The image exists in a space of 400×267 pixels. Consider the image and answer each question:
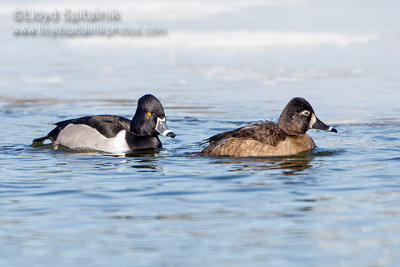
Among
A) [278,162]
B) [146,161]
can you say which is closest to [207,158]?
[146,161]

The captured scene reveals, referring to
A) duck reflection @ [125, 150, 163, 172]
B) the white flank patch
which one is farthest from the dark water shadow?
the white flank patch

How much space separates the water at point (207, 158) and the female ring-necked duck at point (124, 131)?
37 cm

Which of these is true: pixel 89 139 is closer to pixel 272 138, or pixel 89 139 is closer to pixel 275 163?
pixel 272 138

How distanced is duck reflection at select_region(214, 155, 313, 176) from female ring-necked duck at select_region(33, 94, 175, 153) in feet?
5.74

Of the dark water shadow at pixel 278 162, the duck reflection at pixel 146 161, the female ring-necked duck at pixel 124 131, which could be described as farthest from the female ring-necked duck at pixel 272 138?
the female ring-necked duck at pixel 124 131

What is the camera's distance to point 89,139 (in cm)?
1108

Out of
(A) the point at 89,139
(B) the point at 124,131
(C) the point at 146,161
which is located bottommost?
(C) the point at 146,161

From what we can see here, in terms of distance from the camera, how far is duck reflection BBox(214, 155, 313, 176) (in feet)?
28.6

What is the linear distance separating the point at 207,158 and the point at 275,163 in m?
0.88

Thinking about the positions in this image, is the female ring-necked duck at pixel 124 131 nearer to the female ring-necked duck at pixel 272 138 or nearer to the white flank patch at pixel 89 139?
the white flank patch at pixel 89 139

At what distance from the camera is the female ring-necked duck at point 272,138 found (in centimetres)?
955

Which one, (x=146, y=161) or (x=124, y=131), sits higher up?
(x=124, y=131)

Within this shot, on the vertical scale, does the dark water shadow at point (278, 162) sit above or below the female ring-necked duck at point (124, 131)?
below

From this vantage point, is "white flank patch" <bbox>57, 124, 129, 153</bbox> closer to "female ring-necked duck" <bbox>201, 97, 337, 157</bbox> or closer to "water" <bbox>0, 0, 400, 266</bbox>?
"water" <bbox>0, 0, 400, 266</bbox>
